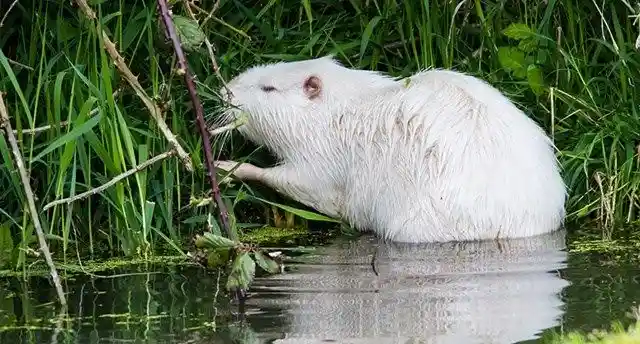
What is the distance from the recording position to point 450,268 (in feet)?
15.4

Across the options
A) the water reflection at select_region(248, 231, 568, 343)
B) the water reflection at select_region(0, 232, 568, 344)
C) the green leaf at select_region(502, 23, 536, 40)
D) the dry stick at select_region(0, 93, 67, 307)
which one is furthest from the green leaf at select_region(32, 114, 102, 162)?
the green leaf at select_region(502, 23, 536, 40)

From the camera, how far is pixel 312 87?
5941mm

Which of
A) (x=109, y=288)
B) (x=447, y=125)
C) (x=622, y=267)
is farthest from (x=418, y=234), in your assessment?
(x=109, y=288)

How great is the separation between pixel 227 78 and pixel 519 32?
136 cm

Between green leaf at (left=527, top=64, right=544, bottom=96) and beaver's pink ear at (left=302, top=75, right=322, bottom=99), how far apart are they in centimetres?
97

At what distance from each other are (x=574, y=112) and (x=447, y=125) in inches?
31.3

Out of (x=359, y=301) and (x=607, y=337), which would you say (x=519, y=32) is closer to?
(x=359, y=301)

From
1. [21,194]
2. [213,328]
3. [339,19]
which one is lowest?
[213,328]

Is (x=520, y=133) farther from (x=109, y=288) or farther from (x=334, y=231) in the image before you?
(x=109, y=288)

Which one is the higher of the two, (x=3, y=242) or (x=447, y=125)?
(x=447, y=125)

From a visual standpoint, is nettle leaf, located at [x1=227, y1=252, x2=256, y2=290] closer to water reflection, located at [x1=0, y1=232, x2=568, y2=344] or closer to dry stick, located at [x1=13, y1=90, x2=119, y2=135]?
water reflection, located at [x1=0, y1=232, x2=568, y2=344]

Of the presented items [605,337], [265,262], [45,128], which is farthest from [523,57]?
[605,337]

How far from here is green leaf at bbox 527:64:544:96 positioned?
6.02 m

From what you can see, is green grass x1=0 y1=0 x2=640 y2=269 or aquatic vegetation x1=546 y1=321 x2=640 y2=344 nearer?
aquatic vegetation x1=546 y1=321 x2=640 y2=344
